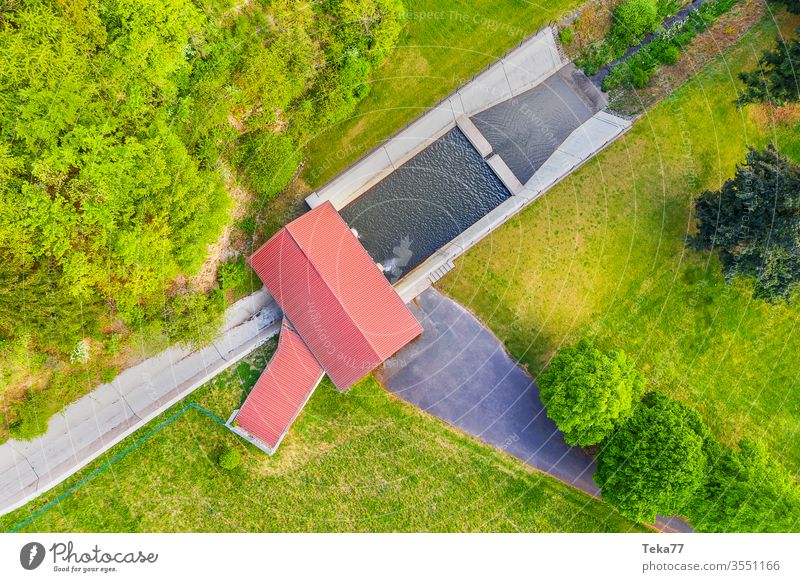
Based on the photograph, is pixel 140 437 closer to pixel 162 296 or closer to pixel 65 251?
pixel 162 296

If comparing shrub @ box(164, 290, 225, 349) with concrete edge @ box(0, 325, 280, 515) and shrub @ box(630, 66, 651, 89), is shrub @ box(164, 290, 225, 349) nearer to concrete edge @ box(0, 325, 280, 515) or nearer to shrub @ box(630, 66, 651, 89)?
concrete edge @ box(0, 325, 280, 515)

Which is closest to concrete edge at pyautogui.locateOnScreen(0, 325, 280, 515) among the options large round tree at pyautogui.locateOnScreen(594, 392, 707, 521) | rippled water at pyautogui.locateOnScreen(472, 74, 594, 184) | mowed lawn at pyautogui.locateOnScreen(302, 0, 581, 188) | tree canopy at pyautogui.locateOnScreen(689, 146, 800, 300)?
mowed lawn at pyautogui.locateOnScreen(302, 0, 581, 188)

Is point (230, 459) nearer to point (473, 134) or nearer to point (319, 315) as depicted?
point (319, 315)

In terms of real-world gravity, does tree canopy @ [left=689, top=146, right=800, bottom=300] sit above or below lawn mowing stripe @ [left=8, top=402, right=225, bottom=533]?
below

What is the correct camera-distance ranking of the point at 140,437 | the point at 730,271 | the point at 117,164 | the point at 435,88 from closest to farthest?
the point at 117,164 → the point at 730,271 → the point at 140,437 → the point at 435,88

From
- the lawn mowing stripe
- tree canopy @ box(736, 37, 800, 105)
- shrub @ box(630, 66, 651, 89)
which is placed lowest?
tree canopy @ box(736, 37, 800, 105)

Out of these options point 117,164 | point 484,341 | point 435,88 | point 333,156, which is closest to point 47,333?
point 117,164

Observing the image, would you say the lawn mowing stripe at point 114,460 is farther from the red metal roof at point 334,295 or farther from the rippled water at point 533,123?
the rippled water at point 533,123

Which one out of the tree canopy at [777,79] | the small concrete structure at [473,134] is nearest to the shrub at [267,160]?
the small concrete structure at [473,134]
